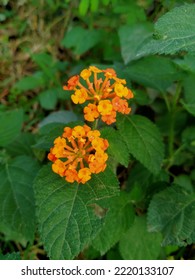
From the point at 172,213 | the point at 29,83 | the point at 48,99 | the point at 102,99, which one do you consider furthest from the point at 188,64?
the point at 29,83

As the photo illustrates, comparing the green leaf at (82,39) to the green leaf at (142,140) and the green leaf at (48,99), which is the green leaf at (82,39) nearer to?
the green leaf at (48,99)

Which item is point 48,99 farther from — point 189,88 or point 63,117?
point 189,88

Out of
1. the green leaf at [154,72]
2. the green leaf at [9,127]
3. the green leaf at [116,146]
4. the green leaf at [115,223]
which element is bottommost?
the green leaf at [115,223]

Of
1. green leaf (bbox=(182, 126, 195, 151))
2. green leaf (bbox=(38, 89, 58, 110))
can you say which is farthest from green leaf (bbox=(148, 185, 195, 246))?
green leaf (bbox=(38, 89, 58, 110))

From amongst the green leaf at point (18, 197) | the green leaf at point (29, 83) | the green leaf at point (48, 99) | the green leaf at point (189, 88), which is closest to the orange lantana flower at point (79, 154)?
the green leaf at point (18, 197)

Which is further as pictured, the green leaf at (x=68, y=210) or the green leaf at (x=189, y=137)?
the green leaf at (x=189, y=137)

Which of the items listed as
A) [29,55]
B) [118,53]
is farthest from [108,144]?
[29,55]
